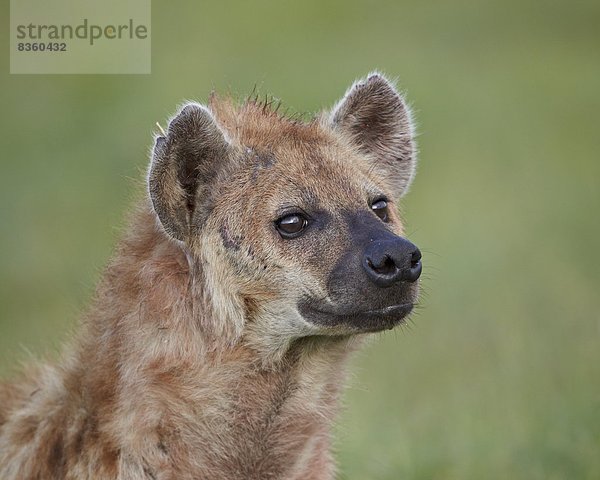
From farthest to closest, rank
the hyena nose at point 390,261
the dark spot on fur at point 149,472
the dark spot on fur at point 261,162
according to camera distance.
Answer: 1. the dark spot on fur at point 261,162
2. the dark spot on fur at point 149,472
3. the hyena nose at point 390,261

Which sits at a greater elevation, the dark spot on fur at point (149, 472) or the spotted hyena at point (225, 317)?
the spotted hyena at point (225, 317)

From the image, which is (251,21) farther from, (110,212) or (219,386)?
(219,386)

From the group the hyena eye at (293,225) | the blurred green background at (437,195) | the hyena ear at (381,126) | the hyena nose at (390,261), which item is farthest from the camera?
the blurred green background at (437,195)

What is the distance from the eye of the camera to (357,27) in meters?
18.9

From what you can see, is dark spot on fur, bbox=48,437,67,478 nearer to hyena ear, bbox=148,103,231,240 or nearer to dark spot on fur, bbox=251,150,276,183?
hyena ear, bbox=148,103,231,240

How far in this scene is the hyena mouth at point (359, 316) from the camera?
203 inches

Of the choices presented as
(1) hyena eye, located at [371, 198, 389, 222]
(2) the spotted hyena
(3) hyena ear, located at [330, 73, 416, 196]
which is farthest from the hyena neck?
(3) hyena ear, located at [330, 73, 416, 196]

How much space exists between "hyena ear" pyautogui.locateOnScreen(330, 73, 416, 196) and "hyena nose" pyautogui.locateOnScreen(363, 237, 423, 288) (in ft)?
3.30

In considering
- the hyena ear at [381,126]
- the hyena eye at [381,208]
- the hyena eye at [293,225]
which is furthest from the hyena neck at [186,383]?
the hyena ear at [381,126]

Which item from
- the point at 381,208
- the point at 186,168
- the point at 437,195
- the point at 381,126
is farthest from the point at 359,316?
the point at 437,195

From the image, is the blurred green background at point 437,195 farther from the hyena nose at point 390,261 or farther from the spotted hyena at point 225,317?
the hyena nose at point 390,261

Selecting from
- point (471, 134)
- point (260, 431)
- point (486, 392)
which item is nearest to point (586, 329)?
point (486, 392)

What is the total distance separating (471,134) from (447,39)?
12.9 feet

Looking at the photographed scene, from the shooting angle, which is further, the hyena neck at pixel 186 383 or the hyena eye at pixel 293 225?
the hyena eye at pixel 293 225
